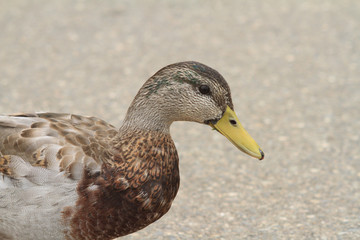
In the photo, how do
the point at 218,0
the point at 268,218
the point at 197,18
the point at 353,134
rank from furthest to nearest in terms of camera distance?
the point at 218,0
the point at 197,18
the point at 353,134
the point at 268,218

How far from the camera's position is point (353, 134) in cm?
570

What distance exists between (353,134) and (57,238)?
3.30 metres

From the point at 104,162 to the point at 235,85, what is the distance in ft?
11.1

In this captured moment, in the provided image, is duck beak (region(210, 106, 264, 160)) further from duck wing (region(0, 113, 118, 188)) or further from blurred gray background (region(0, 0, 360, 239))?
blurred gray background (region(0, 0, 360, 239))

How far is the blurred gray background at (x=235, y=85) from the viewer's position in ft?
15.0

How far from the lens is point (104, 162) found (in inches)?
136

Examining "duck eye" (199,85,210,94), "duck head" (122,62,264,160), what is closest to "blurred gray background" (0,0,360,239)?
"duck head" (122,62,264,160)

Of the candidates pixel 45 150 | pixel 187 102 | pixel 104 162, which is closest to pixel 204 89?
pixel 187 102

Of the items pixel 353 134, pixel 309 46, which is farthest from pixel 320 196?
pixel 309 46

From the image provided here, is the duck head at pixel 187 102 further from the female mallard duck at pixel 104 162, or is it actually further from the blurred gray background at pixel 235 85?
the blurred gray background at pixel 235 85

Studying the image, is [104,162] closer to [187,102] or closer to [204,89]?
[187,102]

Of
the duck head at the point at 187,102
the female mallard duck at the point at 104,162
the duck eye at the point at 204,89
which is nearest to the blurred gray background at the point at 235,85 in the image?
the female mallard duck at the point at 104,162

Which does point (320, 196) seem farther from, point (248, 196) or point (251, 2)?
point (251, 2)

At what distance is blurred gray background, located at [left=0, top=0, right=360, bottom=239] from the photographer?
15.0ft
